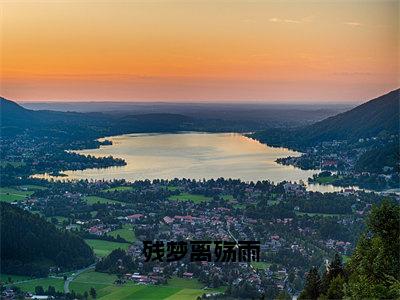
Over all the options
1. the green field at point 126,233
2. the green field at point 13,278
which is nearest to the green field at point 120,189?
the green field at point 126,233

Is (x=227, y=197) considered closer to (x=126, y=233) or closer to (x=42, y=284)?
Result: (x=126, y=233)

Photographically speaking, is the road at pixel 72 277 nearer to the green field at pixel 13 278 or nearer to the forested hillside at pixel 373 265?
the green field at pixel 13 278

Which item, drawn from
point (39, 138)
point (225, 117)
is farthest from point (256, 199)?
point (39, 138)

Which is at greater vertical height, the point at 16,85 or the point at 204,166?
the point at 16,85

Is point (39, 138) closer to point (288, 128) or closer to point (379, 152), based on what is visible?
point (288, 128)

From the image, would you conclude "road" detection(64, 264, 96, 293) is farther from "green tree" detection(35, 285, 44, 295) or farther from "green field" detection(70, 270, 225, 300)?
"green tree" detection(35, 285, 44, 295)

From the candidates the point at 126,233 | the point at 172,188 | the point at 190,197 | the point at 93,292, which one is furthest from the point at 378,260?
the point at 172,188
